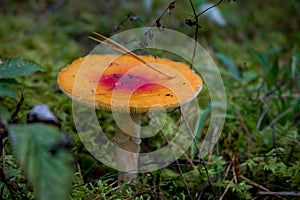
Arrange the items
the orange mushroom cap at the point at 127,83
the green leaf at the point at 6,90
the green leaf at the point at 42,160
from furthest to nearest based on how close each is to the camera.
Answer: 1. the orange mushroom cap at the point at 127,83
2. the green leaf at the point at 6,90
3. the green leaf at the point at 42,160

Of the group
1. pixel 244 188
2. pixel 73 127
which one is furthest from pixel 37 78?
pixel 244 188

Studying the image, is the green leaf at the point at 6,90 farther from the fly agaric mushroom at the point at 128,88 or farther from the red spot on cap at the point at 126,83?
the red spot on cap at the point at 126,83

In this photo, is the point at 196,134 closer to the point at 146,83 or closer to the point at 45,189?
the point at 146,83

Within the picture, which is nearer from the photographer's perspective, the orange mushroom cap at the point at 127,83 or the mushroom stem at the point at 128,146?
the orange mushroom cap at the point at 127,83

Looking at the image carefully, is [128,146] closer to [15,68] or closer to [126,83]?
[126,83]

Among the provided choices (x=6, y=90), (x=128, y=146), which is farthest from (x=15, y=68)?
(x=128, y=146)

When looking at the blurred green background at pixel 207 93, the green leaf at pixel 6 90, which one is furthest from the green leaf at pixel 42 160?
the blurred green background at pixel 207 93

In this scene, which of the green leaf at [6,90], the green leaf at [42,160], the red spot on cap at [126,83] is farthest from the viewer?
the red spot on cap at [126,83]

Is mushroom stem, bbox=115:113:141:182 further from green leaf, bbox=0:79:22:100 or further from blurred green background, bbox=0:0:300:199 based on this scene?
green leaf, bbox=0:79:22:100
